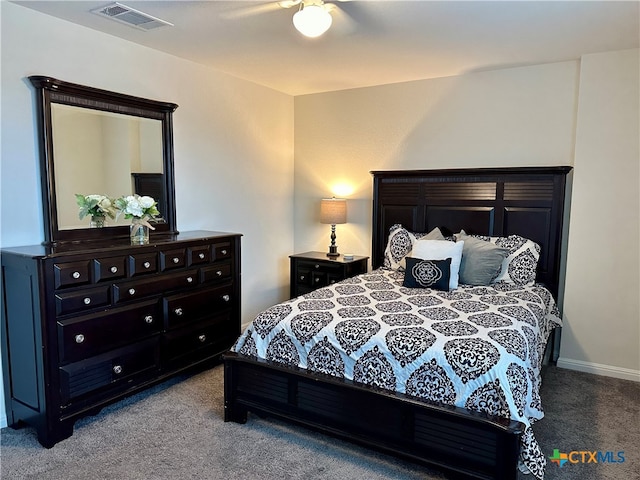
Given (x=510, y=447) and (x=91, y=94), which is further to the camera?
(x=91, y=94)

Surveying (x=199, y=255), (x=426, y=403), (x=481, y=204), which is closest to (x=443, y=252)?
(x=481, y=204)

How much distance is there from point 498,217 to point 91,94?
3187 millimetres

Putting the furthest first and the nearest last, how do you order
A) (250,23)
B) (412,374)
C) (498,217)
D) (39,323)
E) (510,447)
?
(498,217) → (250,23) → (39,323) → (412,374) → (510,447)

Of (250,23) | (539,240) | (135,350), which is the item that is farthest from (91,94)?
(539,240)

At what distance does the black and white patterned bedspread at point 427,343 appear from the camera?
2066mm

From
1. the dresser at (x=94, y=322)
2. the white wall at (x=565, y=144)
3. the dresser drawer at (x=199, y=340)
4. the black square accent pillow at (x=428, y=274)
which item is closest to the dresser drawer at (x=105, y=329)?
the dresser at (x=94, y=322)

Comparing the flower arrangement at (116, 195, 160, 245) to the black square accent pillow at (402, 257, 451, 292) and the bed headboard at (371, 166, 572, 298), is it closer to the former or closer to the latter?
the black square accent pillow at (402, 257, 451, 292)

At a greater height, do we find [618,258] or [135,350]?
[618,258]

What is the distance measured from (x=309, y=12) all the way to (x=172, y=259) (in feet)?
5.84

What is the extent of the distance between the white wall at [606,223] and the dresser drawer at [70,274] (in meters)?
3.42

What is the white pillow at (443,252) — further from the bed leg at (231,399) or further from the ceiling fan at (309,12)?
the ceiling fan at (309,12)

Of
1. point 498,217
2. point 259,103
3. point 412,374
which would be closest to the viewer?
point 412,374

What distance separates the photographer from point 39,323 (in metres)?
2.41

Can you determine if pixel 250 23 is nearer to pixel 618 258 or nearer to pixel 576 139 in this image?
pixel 576 139
